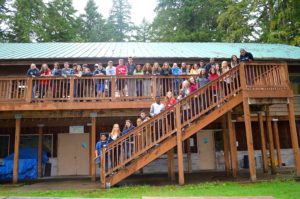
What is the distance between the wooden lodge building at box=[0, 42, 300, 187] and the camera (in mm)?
10016

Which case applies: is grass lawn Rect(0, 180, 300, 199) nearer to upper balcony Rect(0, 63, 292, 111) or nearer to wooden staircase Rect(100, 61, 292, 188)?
wooden staircase Rect(100, 61, 292, 188)

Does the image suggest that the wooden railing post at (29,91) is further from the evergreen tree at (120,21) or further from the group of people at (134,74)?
the evergreen tree at (120,21)

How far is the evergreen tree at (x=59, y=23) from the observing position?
31.1 meters

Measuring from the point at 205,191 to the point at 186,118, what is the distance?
8.78ft

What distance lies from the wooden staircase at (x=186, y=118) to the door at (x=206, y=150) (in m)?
6.70

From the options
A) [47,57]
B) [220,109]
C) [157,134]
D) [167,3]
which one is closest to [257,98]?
[220,109]

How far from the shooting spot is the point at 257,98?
10.9 metres

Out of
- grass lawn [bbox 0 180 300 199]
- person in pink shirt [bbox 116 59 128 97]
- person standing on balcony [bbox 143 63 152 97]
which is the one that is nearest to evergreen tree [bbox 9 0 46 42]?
person in pink shirt [bbox 116 59 128 97]

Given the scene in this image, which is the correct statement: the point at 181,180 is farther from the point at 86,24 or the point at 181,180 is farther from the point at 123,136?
the point at 86,24

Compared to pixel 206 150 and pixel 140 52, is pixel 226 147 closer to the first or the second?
pixel 206 150

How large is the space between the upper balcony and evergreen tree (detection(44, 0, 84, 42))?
19.6 meters

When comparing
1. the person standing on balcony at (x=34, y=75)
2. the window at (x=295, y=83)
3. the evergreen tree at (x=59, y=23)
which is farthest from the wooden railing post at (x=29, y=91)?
the evergreen tree at (x=59, y=23)

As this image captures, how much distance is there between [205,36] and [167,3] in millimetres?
7300

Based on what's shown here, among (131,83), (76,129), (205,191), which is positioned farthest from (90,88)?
(205,191)
